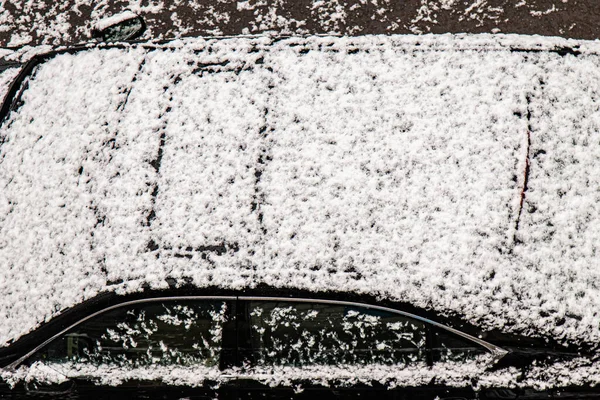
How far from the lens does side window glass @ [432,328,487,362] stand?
2299 millimetres

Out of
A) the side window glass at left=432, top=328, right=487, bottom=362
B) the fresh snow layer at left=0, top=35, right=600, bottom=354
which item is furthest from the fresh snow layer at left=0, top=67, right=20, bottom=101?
the side window glass at left=432, top=328, right=487, bottom=362

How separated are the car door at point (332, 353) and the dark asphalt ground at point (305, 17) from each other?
7.70 ft

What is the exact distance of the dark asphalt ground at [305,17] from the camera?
4.13 meters

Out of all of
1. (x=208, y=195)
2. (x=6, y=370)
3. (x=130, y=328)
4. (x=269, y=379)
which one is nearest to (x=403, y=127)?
(x=208, y=195)

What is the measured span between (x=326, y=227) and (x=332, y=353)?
1.57 ft

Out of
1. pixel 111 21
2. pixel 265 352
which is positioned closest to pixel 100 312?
pixel 265 352

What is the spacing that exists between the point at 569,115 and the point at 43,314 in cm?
218

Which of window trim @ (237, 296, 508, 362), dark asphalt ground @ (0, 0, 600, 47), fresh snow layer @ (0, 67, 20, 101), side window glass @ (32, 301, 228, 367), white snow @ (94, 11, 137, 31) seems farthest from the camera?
dark asphalt ground @ (0, 0, 600, 47)

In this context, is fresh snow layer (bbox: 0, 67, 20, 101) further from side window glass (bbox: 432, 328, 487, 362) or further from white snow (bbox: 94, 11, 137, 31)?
side window glass (bbox: 432, 328, 487, 362)

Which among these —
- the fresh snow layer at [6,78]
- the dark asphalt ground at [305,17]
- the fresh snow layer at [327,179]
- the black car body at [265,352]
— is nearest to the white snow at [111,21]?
the fresh snow layer at [6,78]

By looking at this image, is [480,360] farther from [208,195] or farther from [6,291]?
[6,291]

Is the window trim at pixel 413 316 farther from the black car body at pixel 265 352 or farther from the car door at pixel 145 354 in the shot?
the car door at pixel 145 354

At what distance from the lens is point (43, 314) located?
2455 mm

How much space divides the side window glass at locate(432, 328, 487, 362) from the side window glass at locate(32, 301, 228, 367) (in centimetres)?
78
